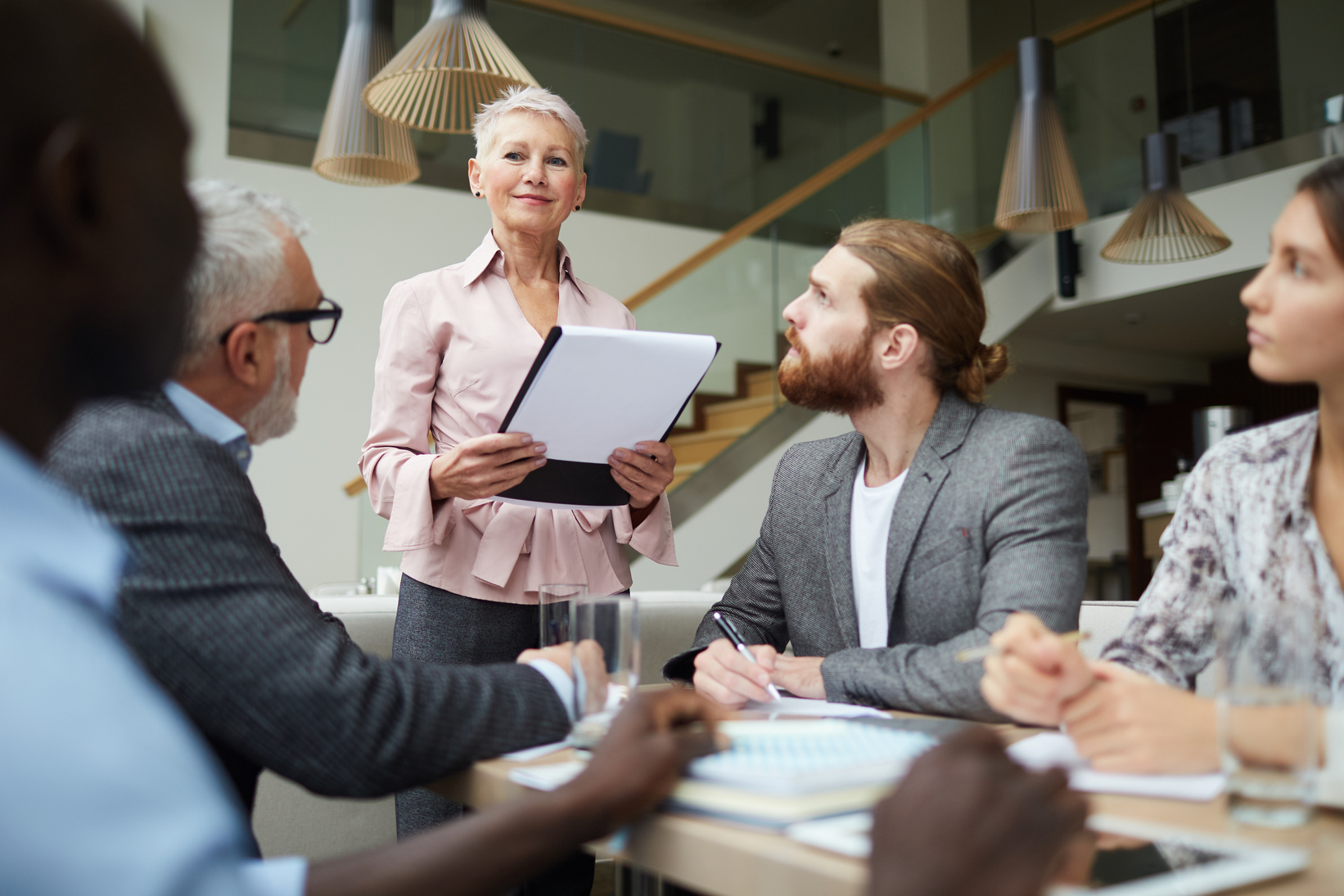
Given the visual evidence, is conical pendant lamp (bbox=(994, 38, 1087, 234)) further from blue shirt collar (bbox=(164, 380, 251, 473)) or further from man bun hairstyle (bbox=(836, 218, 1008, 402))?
blue shirt collar (bbox=(164, 380, 251, 473))

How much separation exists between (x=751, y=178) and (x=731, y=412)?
2806 millimetres

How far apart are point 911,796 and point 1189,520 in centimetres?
85

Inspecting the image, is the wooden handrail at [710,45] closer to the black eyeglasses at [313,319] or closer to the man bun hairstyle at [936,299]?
the man bun hairstyle at [936,299]

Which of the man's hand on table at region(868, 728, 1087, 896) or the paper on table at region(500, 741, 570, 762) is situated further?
the paper on table at region(500, 741, 570, 762)

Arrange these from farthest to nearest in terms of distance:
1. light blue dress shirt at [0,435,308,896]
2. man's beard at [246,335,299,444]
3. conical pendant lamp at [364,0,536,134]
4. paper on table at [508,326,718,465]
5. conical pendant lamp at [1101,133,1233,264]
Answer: conical pendant lamp at [1101,133,1233,264], conical pendant lamp at [364,0,536,134], paper on table at [508,326,718,465], man's beard at [246,335,299,444], light blue dress shirt at [0,435,308,896]

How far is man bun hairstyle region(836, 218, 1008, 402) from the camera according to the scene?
5.75ft

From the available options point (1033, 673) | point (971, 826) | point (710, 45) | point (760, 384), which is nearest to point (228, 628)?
point (971, 826)

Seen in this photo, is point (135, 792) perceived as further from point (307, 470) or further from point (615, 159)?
point (615, 159)

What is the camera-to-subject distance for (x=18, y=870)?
1.36ft

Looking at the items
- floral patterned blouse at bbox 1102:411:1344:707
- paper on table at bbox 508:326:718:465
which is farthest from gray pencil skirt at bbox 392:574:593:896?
floral patterned blouse at bbox 1102:411:1344:707

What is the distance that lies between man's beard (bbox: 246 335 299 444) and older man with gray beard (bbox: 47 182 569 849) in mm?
98

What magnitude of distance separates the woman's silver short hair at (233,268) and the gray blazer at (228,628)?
14 centimetres

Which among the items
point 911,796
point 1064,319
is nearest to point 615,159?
point 1064,319

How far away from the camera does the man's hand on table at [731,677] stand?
129 centimetres
